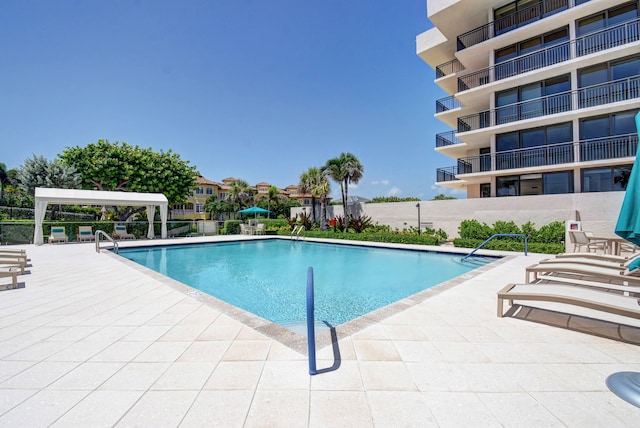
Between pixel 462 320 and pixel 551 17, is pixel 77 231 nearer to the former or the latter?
pixel 462 320

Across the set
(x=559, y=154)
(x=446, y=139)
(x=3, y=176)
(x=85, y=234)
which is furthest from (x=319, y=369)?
(x=3, y=176)

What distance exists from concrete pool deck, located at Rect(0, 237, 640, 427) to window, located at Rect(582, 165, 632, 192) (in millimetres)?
13719

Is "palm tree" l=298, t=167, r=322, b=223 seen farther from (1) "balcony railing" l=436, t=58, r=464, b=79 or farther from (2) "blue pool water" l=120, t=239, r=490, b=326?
(1) "balcony railing" l=436, t=58, r=464, b=79

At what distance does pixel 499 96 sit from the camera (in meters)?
16.4

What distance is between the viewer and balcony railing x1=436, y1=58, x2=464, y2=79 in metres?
19.5

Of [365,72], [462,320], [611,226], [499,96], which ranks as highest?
[365,72]

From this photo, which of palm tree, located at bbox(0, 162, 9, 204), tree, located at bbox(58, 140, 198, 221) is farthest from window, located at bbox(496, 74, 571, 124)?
palm tree, located at bbox(0, 162, 9, 204)

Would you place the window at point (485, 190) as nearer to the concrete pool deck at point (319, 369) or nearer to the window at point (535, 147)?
the window at point (535, 147)

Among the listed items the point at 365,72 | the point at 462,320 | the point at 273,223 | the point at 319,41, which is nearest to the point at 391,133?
the point at 365,72

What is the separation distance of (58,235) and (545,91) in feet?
94.3

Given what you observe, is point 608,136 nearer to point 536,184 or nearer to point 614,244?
point 536,184

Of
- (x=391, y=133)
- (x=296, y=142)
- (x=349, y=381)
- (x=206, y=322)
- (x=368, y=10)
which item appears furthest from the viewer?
(x=296, y=142)

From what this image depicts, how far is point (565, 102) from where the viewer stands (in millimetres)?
14164

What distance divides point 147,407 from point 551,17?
21.3m
